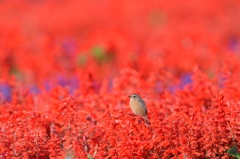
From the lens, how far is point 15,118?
4336mm

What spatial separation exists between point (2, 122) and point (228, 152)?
1.61 m

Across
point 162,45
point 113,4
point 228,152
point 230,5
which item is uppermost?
point 113,4

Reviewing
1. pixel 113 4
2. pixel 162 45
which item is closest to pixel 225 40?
pixel 162 45

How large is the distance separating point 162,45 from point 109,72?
1.78 metres

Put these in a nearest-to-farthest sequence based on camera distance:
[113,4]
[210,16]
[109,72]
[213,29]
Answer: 1. [109,72]
2. [213,29]
3. [210,16]
4. [113,4]

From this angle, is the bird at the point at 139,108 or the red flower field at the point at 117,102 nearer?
the red flower field at the point at 117,102

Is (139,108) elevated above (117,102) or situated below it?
below

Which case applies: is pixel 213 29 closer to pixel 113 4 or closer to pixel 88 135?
pixel 113 4

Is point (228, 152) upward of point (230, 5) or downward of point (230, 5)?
downward

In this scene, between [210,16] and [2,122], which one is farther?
[210,16]

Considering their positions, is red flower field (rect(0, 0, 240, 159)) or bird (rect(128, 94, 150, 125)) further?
bird (rect(128, 94, 150, 125))

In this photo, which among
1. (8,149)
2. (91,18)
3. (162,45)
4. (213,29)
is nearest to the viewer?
(8,149)

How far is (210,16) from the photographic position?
17.3m

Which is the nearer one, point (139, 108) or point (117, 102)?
point (139, 108)
